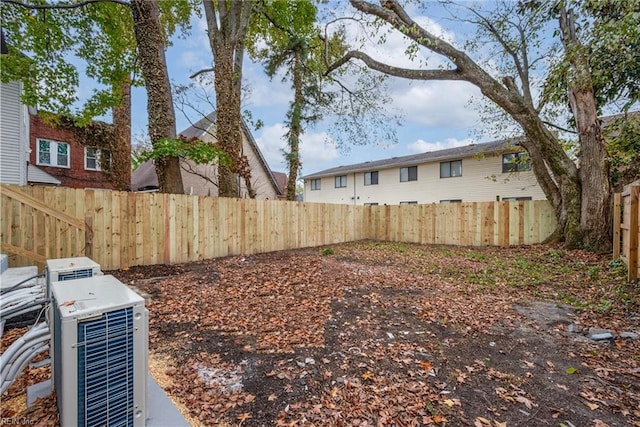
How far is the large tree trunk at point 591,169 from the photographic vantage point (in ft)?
25.0

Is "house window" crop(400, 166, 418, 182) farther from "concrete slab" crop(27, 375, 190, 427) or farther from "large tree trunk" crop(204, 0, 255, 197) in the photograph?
"concrete slab" crop(27, 375, 190, 427)

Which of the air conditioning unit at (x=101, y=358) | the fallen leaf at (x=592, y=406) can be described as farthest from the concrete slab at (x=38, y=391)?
the fallen leaf at (x=592, y=406)

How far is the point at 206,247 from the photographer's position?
7.15 m

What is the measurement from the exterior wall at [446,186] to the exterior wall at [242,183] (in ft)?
19.9

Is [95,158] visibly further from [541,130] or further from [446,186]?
[541,130]

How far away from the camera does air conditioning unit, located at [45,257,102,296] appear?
2.05 m

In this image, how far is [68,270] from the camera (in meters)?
2.10

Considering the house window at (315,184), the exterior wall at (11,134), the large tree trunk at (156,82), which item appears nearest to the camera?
the large tree trunk at (156,82)

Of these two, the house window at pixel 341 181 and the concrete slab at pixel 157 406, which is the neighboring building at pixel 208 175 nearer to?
the house window at pixel 341 181

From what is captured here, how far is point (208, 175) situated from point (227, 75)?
27.9ft

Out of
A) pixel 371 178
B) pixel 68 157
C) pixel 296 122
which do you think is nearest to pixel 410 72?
pixel 296 122

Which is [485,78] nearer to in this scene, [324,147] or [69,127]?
[324,147]

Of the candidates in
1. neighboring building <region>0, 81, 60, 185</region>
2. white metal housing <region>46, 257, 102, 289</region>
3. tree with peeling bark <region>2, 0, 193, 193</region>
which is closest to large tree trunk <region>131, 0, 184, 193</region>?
tree with peeling bark <region>2, 0, 193, 193</region>

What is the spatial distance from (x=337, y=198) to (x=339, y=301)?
18.8 m
